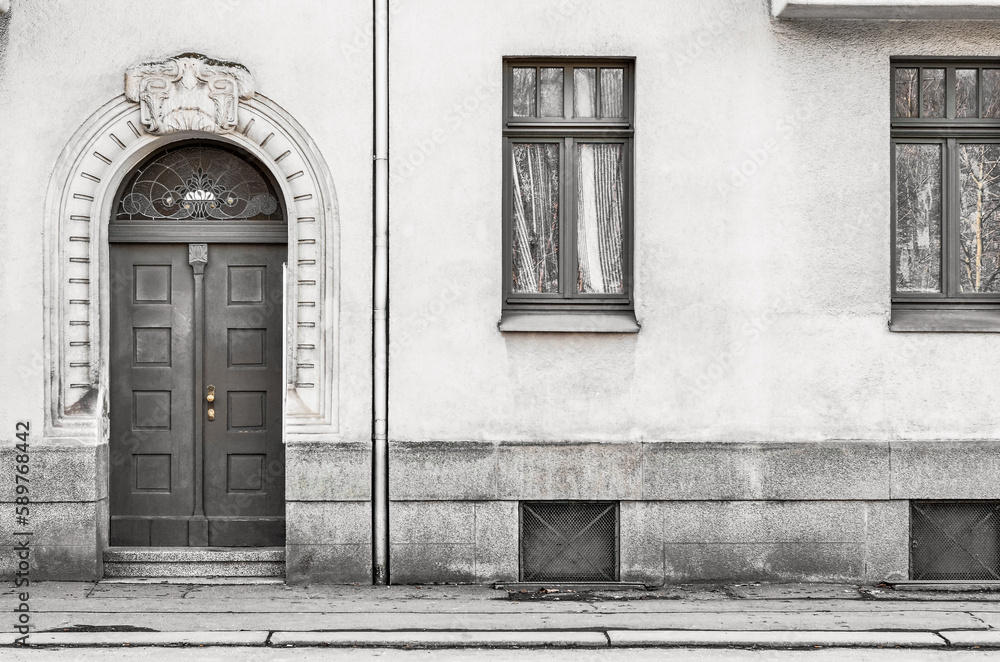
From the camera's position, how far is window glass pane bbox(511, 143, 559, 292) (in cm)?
830

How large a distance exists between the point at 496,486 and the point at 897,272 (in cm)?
385

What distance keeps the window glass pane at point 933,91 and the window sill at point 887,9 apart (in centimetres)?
53

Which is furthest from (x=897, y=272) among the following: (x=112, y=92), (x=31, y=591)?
(x=31, y=591)

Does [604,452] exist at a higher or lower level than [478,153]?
lower

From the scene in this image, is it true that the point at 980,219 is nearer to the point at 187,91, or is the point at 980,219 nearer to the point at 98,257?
the point at 187,91

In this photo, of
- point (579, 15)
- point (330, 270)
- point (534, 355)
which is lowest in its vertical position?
point (534, 355)

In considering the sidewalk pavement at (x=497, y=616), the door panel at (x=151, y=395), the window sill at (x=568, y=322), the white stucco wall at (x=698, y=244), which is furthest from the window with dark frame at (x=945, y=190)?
the door panel at (x=151, y=395)

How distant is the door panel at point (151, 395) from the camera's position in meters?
8.44

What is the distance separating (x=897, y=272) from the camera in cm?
837
